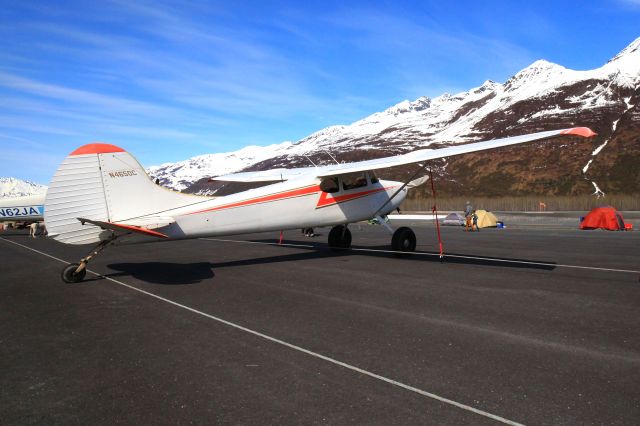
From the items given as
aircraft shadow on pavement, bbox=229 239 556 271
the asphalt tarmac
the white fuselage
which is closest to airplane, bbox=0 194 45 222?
aircraft shadow on pavement, bbox=229 239 556 271

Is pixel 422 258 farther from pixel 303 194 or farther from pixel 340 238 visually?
pixel 303 194

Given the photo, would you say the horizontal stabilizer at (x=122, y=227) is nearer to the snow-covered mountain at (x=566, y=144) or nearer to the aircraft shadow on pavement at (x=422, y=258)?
the aircraft shadow on pavement at (x=422, y=258)

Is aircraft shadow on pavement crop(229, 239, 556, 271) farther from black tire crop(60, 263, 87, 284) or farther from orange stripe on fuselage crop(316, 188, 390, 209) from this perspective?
black tire crop(60, 263, 87, 284)

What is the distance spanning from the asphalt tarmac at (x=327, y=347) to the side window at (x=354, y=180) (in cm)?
380

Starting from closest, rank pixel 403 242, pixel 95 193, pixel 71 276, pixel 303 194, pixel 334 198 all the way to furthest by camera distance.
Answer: pixel 95 193 < pixel 71 276 < pixel 303 194 < pixel 334 198 < pixel 403 242

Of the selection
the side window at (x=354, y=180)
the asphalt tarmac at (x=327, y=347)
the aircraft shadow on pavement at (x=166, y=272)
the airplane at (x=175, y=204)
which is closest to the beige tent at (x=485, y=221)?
the airplane at (x=175, y=204)

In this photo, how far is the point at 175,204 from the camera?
12031mm

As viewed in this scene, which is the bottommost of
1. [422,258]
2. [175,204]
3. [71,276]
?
[422,258]

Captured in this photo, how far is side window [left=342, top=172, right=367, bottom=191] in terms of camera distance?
15375 millimetres

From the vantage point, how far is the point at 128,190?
11.2 metres

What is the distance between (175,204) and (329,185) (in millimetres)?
5017

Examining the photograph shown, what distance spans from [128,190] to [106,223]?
1298 millimetres

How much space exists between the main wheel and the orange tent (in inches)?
747

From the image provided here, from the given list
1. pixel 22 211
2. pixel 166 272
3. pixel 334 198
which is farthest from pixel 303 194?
pixel 22 211
